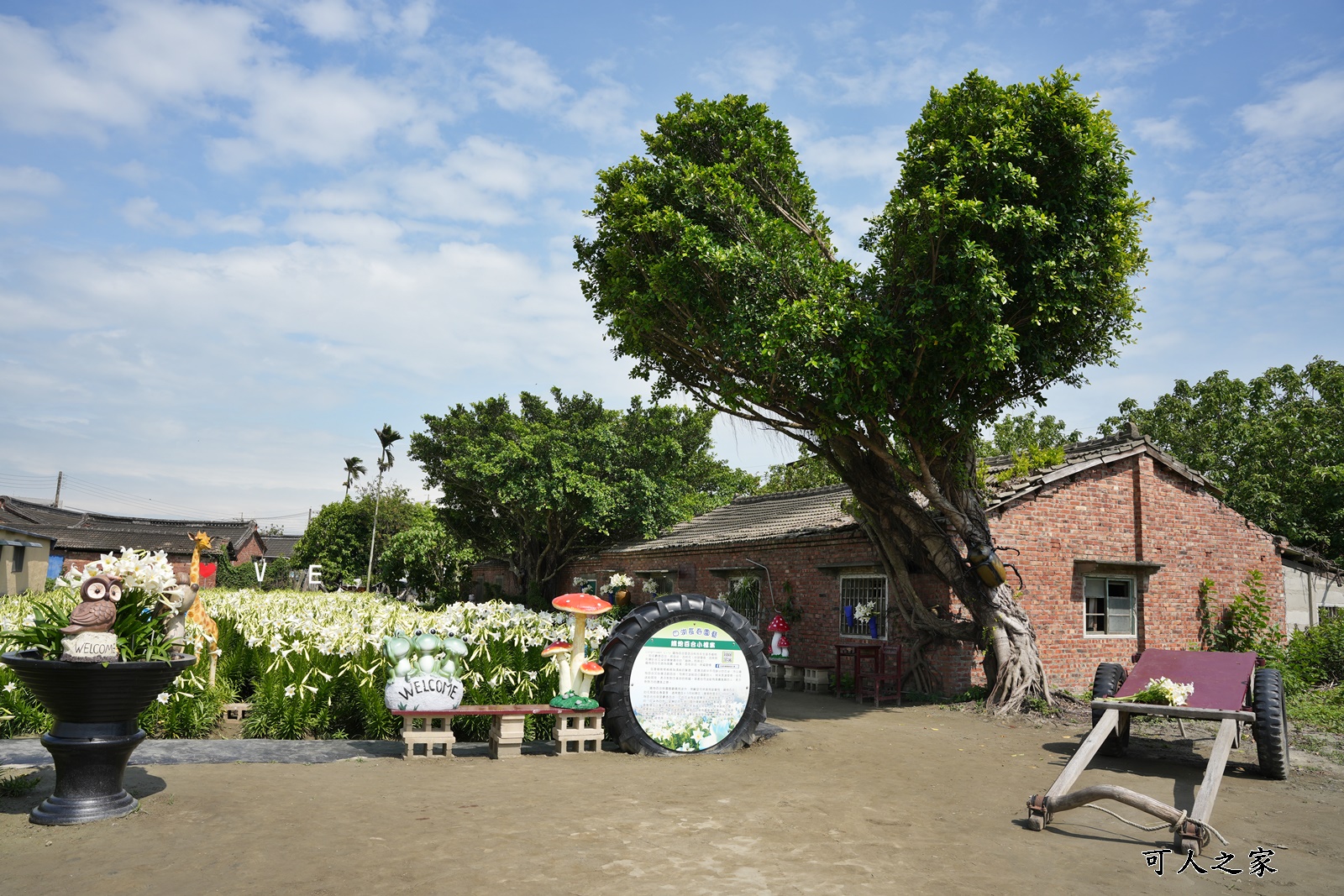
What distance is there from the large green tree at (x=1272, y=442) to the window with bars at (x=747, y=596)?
1047 centimetres

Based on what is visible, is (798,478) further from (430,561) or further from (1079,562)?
(1079,562)

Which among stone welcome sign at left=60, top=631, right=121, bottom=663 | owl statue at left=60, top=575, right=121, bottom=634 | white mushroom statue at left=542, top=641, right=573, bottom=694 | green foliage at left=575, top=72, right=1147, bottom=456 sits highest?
green foliage at left=575, top=72, right=1147, bottom=456

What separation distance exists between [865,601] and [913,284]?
22.7 feet

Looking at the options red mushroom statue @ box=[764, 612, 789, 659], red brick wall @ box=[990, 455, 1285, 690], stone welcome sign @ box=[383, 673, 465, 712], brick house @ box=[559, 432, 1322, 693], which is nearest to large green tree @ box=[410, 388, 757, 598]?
brick house @ box=[559, 432, 1322, 693]

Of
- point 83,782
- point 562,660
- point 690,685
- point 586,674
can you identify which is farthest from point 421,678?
point 83,782

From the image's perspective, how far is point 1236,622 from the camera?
17594 mm

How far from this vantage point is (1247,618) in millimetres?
17531

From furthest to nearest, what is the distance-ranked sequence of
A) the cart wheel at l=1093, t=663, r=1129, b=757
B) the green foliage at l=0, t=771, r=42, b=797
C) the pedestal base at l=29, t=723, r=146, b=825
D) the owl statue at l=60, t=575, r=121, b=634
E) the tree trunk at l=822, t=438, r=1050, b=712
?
1. the tree trunk at l=822, t=438, r=1050, b=712
2. the cart wheel at l=1093, t=663, r=1129, b=757
3. the green foliage at l=0, t=771, r=42, b=797
4. the owl statue at l=60, t=575, r=121, b=634
5. the pedestal base at l=29, t=723, r=146, b=825

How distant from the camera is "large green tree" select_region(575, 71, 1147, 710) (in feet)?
36.0

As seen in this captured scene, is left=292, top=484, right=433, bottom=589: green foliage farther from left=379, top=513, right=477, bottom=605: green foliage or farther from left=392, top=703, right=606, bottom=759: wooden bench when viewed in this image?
left=392, top=703, right=606, bottom=759: wooden bench

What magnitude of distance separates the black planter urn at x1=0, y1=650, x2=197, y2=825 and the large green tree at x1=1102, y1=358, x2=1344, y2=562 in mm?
22305

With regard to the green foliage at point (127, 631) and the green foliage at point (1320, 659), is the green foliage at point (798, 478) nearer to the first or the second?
the green foliage at point (1320, 659)

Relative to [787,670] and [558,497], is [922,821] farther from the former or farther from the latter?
[558,497]

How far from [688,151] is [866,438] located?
503cm
